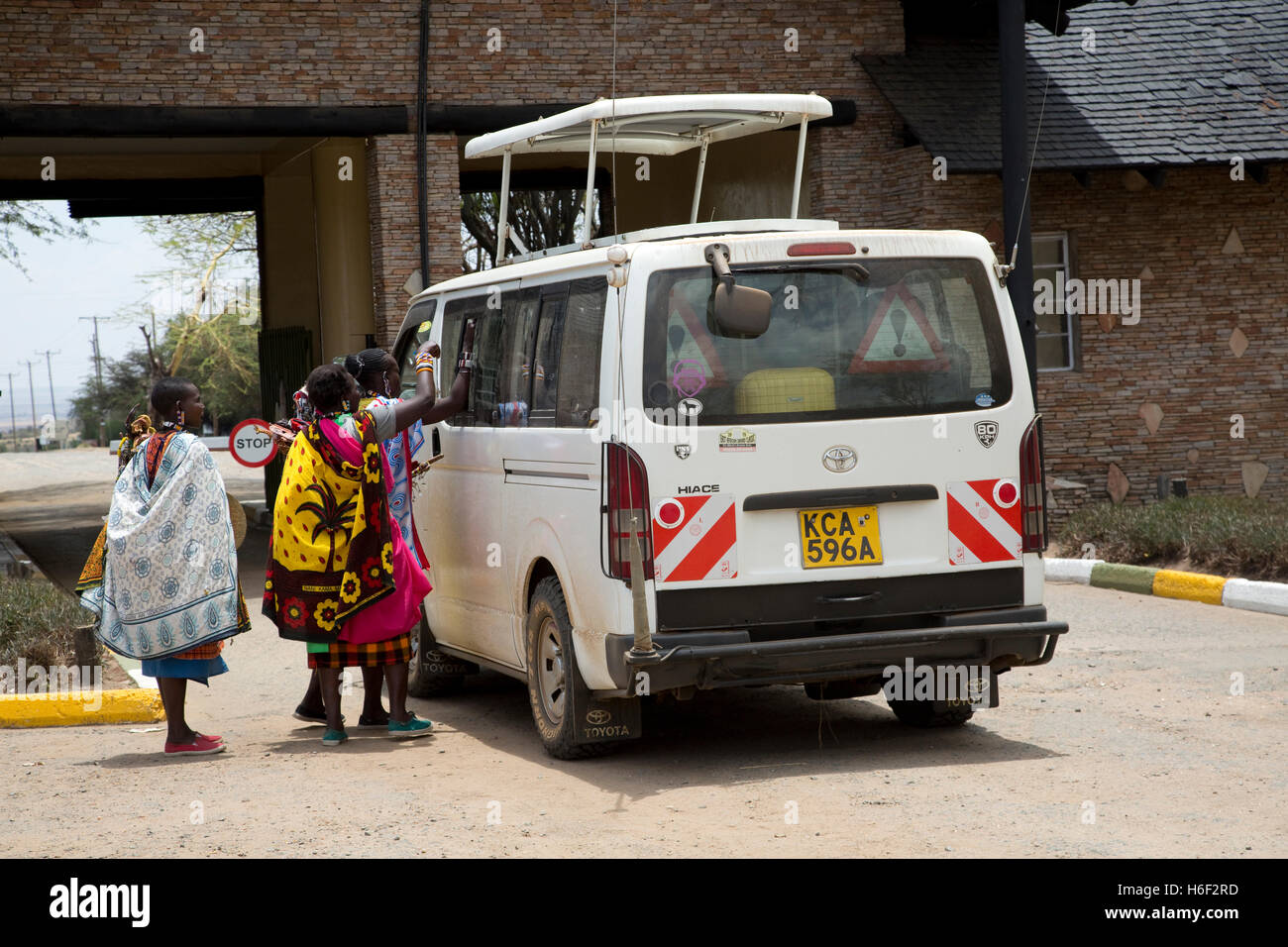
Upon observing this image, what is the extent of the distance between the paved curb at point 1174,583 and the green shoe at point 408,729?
5.68 m

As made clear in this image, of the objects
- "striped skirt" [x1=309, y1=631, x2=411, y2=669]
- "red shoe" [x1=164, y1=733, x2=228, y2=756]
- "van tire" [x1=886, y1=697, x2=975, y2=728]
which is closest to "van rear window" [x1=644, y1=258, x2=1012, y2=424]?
"van tire" [x1=886, y1=697, x2=975, y2=728]

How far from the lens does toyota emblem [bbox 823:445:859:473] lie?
6.81 meters

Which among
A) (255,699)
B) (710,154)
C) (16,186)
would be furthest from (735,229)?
(16,186)

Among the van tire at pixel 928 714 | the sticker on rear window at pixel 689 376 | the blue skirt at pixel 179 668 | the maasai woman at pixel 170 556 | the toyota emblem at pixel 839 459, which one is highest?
the sticker on rear window at pixel 689 376

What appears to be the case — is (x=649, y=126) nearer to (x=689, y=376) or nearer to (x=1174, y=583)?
(x=689, y=376)

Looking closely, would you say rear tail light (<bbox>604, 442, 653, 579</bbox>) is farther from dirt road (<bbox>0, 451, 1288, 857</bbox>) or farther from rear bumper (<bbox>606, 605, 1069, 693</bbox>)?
dirt road (<bbox>0, 451, 1288, 857</bbox>)

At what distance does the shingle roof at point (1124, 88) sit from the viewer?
16.8 meters

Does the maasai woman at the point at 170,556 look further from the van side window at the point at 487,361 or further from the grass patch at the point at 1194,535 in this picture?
the grass patch at the point at 1194,535

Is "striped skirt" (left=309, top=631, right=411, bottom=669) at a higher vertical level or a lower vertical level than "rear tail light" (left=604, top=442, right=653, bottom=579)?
lower

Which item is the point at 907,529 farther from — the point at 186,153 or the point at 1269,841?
the point at 186,153

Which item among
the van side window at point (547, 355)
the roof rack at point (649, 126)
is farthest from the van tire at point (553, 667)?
the roof rack at point (649, 126)

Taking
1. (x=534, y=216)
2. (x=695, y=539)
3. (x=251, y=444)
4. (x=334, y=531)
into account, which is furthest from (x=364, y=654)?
(x=534, y=216)

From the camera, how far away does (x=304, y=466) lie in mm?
7781

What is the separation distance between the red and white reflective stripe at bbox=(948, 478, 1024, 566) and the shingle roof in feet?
32.2
